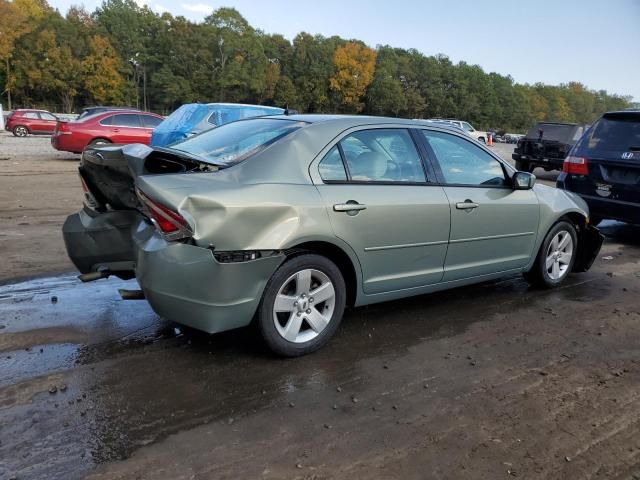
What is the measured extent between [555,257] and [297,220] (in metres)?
3.25

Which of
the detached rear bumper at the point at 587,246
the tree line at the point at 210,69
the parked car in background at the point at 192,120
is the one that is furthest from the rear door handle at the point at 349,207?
the tree line at the point at 210,69

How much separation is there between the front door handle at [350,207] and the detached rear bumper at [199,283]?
Result: 1.78 ft

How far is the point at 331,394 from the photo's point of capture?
3.29m

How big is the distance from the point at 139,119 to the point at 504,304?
46.7ft

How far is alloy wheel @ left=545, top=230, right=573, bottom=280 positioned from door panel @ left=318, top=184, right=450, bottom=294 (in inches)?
66.5

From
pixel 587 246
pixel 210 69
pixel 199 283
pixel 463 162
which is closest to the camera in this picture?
pixel 199 283

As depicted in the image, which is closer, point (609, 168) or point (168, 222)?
point (168, 222)

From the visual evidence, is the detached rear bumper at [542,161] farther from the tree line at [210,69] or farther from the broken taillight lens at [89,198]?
the tree line at [210,69]

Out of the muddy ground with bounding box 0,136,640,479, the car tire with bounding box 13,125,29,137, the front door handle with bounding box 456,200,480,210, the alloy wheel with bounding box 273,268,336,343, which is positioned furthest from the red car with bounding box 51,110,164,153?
the car tire with bounding box 13,125,29,137

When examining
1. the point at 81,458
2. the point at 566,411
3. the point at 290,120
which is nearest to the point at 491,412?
the point at 566,411

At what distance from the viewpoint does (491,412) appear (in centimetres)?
316

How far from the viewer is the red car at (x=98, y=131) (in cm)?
1588

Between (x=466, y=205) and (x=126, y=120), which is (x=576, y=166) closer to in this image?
(x=466, y=205)

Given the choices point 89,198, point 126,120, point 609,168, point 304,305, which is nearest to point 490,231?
point 304,305
